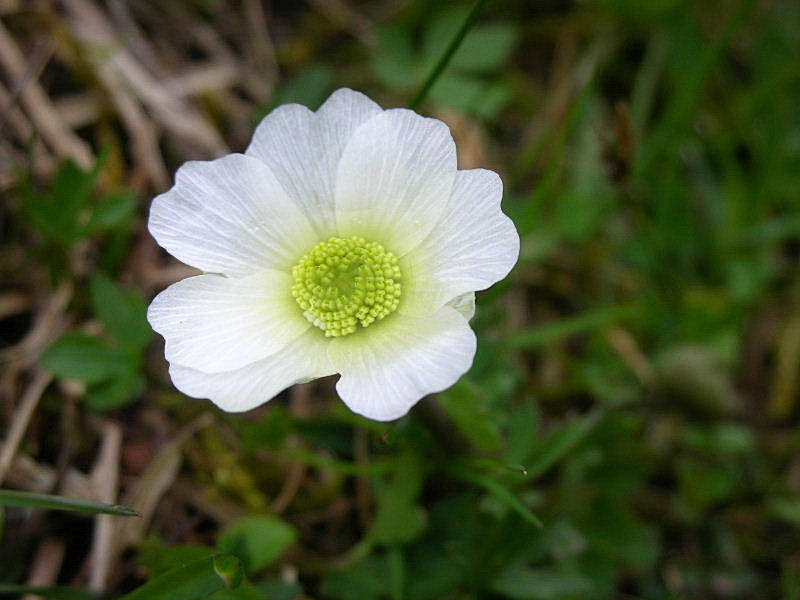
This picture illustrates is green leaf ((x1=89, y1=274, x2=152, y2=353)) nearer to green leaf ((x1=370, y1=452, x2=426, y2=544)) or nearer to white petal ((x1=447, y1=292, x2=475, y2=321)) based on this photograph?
green leaf ((x1=370, y1=452, x2=426, y2=544))

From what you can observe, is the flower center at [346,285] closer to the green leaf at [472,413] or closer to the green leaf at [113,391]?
the green leaf at [472,413]

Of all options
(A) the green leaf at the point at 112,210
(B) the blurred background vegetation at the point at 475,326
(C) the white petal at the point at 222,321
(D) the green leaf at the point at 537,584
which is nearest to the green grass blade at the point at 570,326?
(B) the blurred background vegetation at the point at 475,326

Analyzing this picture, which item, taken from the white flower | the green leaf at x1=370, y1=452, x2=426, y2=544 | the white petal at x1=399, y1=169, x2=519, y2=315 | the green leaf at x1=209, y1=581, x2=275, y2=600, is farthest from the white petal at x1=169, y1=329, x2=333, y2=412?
the green leaf at x1=370, y1=452, x2=426, y2=544

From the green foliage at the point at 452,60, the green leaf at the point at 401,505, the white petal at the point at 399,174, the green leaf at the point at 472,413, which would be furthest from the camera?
the green foliage at the point at 452,60

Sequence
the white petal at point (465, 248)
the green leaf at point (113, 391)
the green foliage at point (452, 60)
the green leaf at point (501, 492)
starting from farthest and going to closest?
1. the green foliage at point (452, 60)
2. the green leaf at point (113, 391)
3. the green leaf at point (501, 492)
4. the white petal at point (465, 248)

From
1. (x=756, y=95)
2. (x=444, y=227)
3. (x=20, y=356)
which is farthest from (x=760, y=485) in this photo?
(x=20, y=356)

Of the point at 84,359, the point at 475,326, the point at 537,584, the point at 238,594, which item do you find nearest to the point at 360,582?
the point at 238,594

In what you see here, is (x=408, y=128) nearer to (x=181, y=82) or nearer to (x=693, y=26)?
(x=181, y=82)
